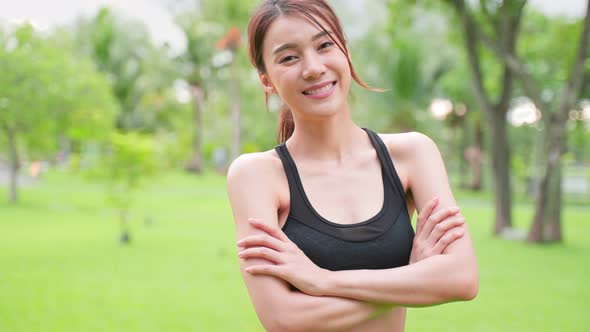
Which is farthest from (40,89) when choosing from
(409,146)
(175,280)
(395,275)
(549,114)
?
(395,275)

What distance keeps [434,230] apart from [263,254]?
0.50 m

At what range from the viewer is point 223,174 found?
100.0 feet

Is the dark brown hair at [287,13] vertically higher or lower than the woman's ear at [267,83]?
higher

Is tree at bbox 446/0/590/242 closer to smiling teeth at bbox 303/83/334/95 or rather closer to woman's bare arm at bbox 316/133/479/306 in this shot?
woman's bare arm at bbox 316/133/479/306

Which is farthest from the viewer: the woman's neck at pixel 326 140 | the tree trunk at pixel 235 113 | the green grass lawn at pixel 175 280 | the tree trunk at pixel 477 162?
the tree trunk at pixel 235 113

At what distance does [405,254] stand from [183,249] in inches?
306

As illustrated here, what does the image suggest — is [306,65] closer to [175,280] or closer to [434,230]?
[434,230]

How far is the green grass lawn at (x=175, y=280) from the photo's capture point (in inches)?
216

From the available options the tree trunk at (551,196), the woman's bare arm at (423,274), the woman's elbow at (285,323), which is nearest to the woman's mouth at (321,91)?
the woman's bare arm at (423,274)

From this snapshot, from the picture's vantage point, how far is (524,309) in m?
5.88

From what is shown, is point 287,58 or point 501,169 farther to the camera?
point 501,169

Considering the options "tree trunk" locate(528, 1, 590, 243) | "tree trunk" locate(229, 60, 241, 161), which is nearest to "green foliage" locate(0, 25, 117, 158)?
"tree trunk" locate(229, 60, 241, 161)

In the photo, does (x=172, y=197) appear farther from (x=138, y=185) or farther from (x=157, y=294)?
(x=157, y=294)

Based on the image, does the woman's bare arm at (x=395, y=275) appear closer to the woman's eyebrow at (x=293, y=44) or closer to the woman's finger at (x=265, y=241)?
the woman's finger at (x=265, y=241)
